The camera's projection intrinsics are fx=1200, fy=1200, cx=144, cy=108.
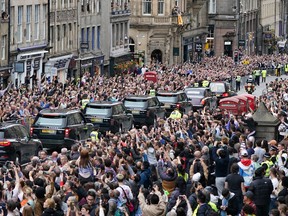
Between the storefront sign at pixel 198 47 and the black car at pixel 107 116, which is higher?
the storefront sign at pixel 198 47

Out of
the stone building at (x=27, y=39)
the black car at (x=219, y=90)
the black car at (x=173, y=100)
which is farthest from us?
the stone building at (x=27, y=39)

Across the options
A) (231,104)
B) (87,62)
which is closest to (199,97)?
(231,104)

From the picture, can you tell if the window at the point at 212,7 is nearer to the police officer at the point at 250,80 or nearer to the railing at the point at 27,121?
the police officer at the point at 250,80

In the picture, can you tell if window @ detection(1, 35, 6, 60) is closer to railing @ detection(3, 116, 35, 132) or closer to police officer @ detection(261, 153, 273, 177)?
railing @ detection(3, 116, 35, 132)

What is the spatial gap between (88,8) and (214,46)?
44.6m

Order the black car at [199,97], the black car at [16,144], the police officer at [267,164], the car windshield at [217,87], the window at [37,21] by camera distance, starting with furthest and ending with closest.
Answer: the window at [37,21] → the car windshield at [217,87] → the black car at [199,97] → the black car at [16,144] → the police officer at [267,164]

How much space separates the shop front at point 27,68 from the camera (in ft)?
199

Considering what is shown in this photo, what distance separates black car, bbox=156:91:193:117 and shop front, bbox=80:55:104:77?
70.4 feet

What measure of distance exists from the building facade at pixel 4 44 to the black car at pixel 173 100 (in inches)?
391

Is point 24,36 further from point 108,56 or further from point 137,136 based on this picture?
point 137,136

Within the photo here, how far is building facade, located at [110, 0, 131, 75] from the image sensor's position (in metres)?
83.5

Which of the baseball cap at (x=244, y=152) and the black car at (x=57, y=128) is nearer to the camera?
the baseball cap at (x=244, y=152)

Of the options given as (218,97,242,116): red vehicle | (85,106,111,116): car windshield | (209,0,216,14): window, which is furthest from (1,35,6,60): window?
(209,0,216,14): window

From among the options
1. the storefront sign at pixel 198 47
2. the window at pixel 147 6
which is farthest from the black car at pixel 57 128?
the storefront sign at pixel 198 47
